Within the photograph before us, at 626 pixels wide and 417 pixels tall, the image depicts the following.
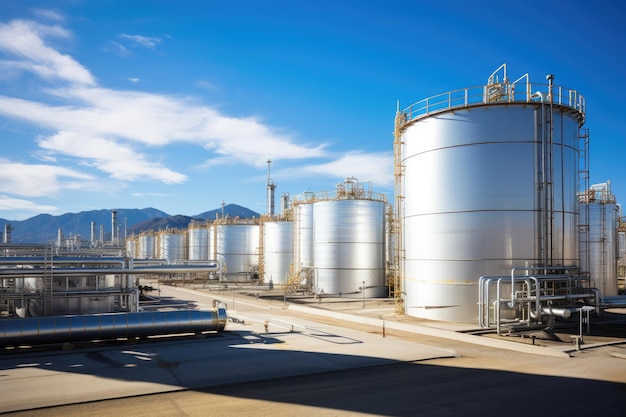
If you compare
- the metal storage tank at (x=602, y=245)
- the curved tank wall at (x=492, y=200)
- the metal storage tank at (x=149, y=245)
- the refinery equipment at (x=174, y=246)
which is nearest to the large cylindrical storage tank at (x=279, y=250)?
the metal storage tank at (x=602, y=245)

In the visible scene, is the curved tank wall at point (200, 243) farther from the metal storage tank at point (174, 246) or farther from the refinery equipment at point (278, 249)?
the refinery equipment at point (278, 249)

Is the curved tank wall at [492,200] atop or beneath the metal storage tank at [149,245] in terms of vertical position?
atop

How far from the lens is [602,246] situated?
3569 cm

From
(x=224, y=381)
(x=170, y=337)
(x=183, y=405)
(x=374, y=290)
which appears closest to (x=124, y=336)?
(x=170, y=337)

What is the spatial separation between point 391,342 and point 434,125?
11.9 m

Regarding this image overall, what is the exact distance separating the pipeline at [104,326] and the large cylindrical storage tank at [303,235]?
2504 cm

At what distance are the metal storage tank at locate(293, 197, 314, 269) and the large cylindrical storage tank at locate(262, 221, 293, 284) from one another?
4588 millimetres

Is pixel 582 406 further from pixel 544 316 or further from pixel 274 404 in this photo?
pixel 544 316

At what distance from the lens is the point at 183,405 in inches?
409

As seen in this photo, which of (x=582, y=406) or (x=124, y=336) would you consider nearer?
(x=582, y=406)

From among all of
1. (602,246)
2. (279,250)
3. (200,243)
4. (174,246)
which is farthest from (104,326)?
(174,246)

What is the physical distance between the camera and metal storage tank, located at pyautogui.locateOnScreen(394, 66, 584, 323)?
21.7 metres

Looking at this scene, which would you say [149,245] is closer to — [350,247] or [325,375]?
[350,247]

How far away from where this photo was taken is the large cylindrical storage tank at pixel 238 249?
2359 inches
